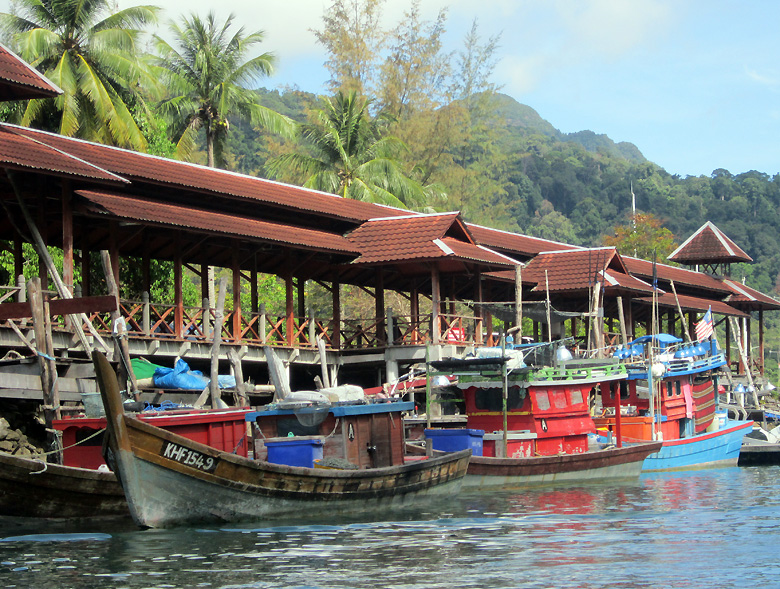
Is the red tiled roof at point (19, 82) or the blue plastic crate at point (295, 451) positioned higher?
the red tiled roof at point (19, 82)

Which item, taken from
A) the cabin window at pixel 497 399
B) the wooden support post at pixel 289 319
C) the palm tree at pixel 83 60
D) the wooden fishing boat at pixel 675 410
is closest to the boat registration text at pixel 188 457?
the cabin window at pixel 497 399

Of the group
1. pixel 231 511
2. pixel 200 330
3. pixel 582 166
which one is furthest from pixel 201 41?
pixel 582 166

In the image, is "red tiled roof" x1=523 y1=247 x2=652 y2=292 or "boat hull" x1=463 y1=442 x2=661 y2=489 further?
"red tiled roof" x1=523 y1=247 x2=652 y2=292

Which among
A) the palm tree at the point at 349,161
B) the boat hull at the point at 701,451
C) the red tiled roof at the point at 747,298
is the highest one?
the palm tree at the point at 349,161

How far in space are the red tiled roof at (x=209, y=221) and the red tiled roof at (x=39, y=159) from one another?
757 millimetres

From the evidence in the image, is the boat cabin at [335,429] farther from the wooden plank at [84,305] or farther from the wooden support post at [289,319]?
the wooden support post at [289,319]

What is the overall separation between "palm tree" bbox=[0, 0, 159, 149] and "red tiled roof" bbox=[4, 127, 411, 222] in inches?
Result: 235

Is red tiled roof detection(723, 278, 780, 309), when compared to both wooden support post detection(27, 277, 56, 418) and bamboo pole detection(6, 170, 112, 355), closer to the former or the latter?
bamboo pole detection(6, 170, 112, 355)

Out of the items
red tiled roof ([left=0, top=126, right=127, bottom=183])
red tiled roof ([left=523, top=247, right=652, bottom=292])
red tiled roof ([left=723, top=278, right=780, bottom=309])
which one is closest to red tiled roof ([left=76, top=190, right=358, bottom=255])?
red tiled roof ([left=0, top=126, right=127, bottom=183])

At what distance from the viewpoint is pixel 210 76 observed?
36.8 meters

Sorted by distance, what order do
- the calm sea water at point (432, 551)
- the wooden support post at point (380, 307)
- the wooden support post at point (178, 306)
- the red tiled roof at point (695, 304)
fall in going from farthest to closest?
the red tiled roof at point (695, 304) < the wooden support post at point (380, 307) < the wooden support post at point (178, 306) < the calm sea water at point (432, 551)

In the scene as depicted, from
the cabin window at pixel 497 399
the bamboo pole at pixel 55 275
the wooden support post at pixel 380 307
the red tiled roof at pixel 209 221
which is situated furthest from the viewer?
the wooden support post at pixel 380 307

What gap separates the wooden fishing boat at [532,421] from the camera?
20750 millimetres

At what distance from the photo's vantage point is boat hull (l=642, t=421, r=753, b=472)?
26.1 metres
